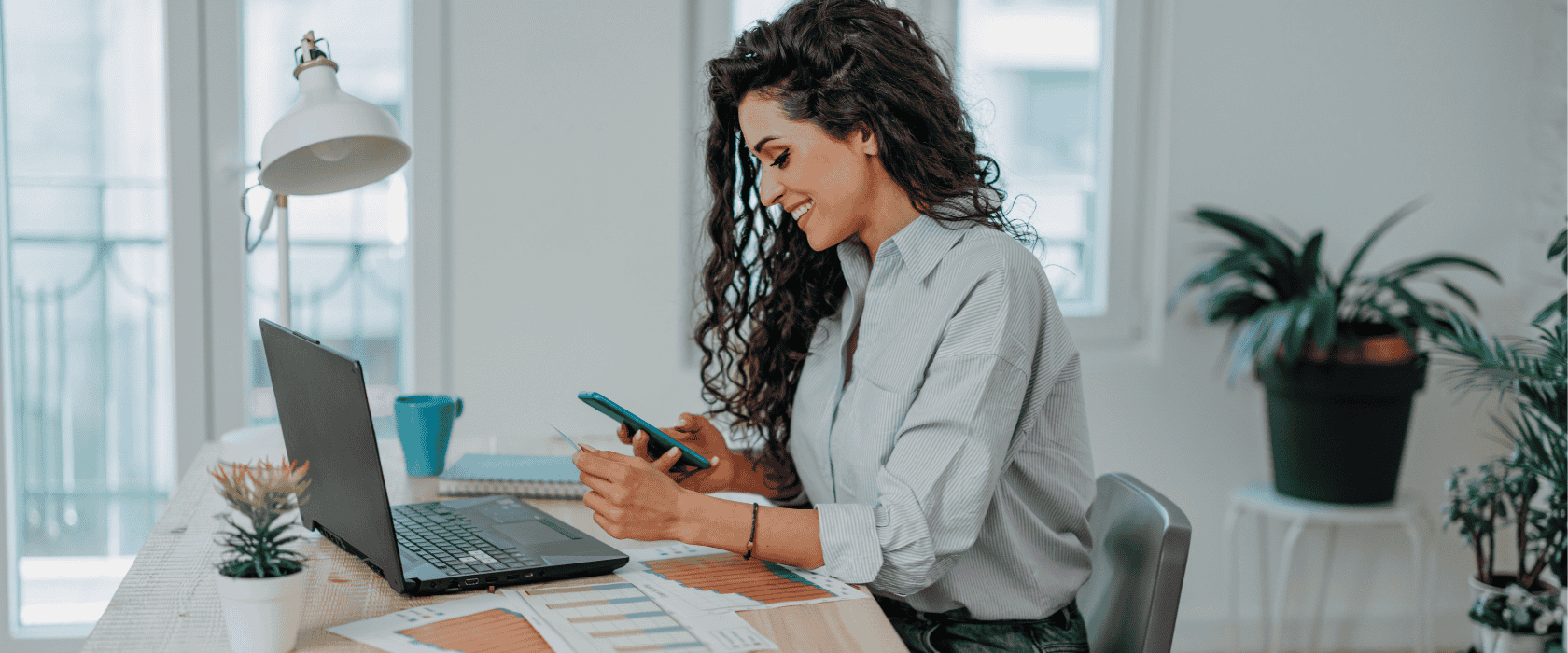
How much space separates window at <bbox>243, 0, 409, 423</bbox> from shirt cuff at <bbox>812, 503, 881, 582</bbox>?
1582 mm

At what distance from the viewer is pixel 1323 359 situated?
2305 millimetres

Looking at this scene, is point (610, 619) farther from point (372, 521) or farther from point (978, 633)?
point (978, 633)

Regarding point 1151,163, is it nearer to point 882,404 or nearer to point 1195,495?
point 1195,495

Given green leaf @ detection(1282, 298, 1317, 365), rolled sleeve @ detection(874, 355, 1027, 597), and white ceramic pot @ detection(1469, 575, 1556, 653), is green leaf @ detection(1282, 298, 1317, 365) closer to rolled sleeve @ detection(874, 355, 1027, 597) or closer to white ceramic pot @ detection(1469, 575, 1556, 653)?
white ceramic pot @ detection(1469, 575, 1556, 653)

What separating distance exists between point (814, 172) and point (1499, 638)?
74.5 inches

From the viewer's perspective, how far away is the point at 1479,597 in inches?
91.0

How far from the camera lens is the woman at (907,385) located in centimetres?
111

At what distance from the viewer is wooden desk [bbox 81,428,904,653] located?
922 millimetres

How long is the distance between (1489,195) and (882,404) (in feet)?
7.32

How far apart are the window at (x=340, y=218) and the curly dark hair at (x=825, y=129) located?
1201mm

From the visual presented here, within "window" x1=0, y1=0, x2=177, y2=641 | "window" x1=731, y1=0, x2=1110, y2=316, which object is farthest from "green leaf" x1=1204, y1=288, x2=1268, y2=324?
"window" x1=0, y1=0, x2=177, y2=641

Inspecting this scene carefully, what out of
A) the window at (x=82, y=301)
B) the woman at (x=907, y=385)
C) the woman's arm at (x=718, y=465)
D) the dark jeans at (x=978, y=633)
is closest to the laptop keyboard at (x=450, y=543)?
the woman at (x=907, y=385)

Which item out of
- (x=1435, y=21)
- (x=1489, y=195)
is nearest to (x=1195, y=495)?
(x=1489, y=195)

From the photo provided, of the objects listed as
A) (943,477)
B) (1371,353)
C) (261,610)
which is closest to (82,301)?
(261,610)
